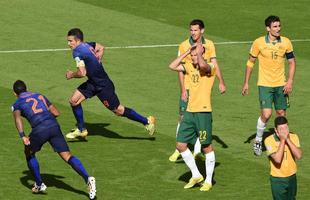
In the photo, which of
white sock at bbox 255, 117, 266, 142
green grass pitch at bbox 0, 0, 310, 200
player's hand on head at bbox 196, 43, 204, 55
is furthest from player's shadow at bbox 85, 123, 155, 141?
player's hand on head at bbox 196, 43, 204, 55

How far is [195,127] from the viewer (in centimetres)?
1953

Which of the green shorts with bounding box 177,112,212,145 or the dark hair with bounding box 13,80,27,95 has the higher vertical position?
the dark hair with bounding box 13,80,27,95

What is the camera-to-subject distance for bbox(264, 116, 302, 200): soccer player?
1645 cm

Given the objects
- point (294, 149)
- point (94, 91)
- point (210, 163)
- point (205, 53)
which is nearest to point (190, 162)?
point (210, 163)

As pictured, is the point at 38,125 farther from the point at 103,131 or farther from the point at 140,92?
the point at 140,92

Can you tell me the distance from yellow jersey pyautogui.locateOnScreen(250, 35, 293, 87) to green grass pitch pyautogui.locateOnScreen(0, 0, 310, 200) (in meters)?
1.59

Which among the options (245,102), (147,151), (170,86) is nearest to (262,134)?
(147,151)

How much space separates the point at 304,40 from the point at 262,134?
11154 millimetres

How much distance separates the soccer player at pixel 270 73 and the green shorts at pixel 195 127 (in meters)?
2.43

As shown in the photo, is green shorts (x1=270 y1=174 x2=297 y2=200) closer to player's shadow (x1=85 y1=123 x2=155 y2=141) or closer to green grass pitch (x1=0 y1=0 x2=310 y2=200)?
green grass pitch (x1=0 y1=0 x2=310 y2=200)

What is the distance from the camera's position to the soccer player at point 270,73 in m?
21.8

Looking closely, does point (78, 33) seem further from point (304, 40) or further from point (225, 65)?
point (304, 40)

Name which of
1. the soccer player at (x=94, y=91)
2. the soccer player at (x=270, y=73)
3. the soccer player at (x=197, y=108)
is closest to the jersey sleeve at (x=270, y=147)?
the soccer player at (x=197, y=108)

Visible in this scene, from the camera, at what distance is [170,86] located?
27828 mm
